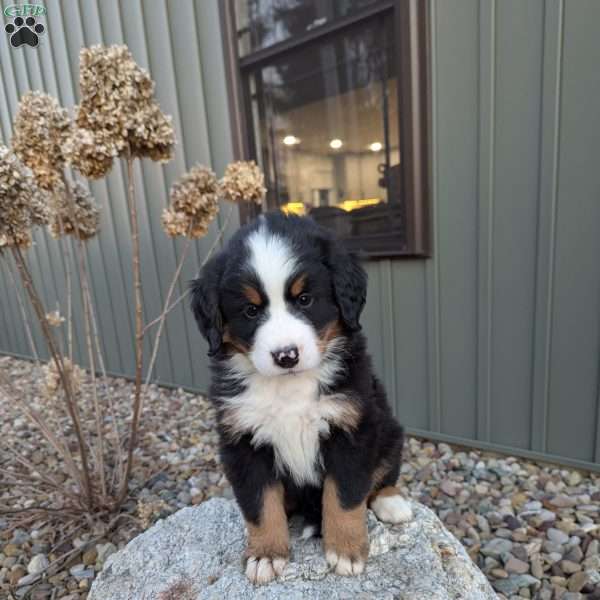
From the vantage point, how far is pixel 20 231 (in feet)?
6.86

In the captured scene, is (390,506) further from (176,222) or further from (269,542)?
(176,222)

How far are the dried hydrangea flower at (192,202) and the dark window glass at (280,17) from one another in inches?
72.4

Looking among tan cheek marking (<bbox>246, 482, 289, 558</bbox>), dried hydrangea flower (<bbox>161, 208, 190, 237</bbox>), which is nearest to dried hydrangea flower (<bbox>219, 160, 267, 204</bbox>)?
dried hydrangea flower (<bbox>161, 208, 190, 237</bbox>)

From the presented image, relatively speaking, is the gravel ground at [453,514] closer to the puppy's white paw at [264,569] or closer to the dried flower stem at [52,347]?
the dried flower stem at [52,347]

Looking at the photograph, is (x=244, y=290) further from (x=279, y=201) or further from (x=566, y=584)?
(x=279, y=201)

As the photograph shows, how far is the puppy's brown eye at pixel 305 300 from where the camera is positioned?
1.51 metres

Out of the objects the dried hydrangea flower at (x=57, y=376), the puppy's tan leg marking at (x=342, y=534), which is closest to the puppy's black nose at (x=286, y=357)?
the puppy's tan leg marking at (x=342, y=534)

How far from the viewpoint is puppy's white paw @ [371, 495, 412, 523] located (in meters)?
1.89

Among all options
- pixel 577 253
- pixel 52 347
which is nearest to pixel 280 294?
pixel 52 347

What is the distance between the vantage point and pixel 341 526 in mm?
1601

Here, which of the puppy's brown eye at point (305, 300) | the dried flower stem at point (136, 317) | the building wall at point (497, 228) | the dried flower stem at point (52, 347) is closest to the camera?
the puppy's brown eye at point (305, 300)

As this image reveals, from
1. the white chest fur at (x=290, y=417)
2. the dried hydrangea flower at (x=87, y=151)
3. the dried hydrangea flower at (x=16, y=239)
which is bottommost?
the white chest fur at (x=290, y=417)

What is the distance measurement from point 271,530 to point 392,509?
0.56 meters

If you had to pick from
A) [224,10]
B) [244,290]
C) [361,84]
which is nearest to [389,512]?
[244,290]
